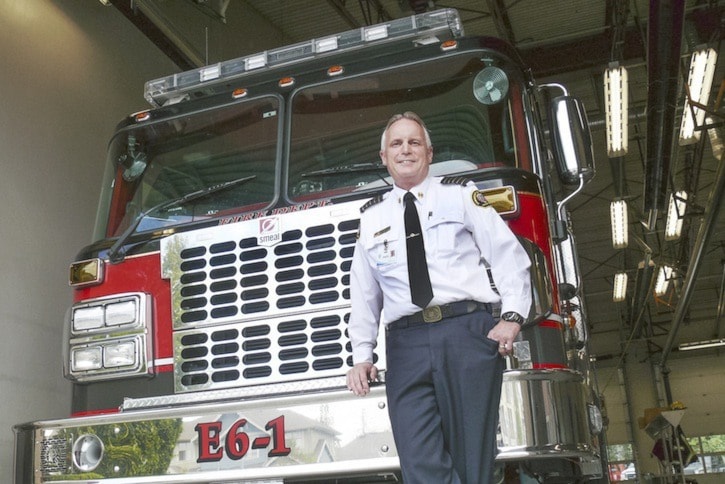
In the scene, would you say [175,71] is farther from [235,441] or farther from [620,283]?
[620,283]

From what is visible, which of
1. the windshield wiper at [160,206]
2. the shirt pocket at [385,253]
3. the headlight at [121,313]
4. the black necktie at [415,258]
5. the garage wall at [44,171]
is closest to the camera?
the black necktie at [415,258]

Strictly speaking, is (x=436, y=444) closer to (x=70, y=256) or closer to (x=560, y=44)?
(x=70, y=256)

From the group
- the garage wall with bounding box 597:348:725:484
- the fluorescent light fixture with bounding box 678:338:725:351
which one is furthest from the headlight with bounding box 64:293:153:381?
the fluorescent light fixture with bounding box 678:338:725:351

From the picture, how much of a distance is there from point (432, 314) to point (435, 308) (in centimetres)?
2

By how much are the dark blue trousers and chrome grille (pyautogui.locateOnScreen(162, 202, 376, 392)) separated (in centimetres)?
119

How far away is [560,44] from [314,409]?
10.1m

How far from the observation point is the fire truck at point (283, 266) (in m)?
3.63

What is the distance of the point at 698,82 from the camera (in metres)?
10.0

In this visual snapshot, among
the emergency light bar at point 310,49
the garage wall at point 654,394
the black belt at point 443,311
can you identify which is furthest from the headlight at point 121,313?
the garage wall at point 654,394

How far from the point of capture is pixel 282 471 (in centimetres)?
364

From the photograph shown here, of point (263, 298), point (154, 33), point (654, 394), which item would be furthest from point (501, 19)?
point (654, 394)

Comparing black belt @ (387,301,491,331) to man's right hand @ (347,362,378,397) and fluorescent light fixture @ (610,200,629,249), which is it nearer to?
man's right hand @ (347,362,378,397)

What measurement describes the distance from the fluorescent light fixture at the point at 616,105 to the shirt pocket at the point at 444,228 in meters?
7.82

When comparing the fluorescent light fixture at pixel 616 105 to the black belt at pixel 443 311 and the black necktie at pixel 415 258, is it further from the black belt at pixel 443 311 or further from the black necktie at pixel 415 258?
the black belt at pixel 443 311
